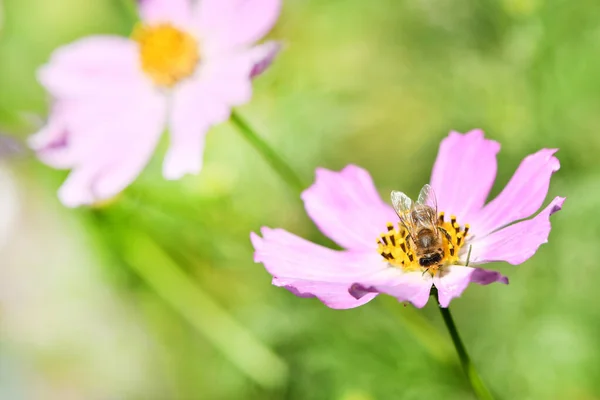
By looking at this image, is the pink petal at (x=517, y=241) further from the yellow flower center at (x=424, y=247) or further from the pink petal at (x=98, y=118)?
the pink petal at (x=98, y=118)

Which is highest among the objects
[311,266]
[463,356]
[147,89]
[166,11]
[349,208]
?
[166,11]

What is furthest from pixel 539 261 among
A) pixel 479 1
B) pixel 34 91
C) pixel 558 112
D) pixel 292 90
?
pixel 34 91

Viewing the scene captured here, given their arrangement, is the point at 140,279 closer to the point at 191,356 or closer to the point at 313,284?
the point at 191,356

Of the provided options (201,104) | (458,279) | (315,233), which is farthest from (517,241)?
(315,233)

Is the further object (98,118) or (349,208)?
(98,118)

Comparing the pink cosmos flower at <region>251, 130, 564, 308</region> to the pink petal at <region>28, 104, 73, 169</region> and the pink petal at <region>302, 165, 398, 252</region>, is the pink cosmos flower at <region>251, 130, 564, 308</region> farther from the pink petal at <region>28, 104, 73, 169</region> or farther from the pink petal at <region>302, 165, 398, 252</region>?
the pink petal at <region>28, 104, 73, 169</region>

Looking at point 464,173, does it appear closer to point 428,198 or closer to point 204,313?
point 428,198

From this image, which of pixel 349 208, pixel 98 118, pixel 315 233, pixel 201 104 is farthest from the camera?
pixel 315 233
